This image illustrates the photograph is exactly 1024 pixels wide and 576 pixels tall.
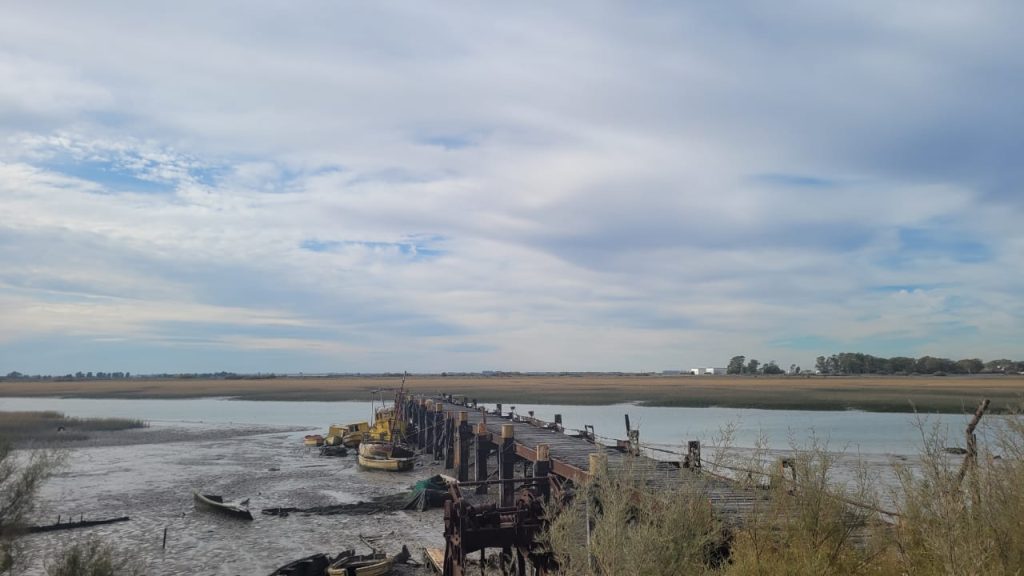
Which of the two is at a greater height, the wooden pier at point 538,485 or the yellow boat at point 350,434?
the wooden pier at point 538,485

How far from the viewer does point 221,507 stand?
27734 millimetres

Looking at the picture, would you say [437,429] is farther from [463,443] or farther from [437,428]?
[463,443]

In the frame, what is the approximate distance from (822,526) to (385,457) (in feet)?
113

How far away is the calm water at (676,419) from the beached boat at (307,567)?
1348 centimetres

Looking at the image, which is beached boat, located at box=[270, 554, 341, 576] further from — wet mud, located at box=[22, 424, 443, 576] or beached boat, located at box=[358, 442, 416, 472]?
beached boat, located at box=[358, 442, 416, 472]

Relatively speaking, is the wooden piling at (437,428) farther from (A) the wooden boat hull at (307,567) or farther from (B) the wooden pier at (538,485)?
(A) the wooden boat hull at (307,567)

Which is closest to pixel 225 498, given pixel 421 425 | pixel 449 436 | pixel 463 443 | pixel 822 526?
pixel 463 443

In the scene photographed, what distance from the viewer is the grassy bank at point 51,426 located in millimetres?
54331

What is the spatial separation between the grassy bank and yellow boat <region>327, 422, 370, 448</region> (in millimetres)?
22480

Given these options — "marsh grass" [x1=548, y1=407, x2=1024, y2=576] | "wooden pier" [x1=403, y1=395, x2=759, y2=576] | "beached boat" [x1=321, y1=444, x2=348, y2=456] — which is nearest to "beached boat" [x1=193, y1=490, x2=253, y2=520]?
"wooden pier" [x1=403, y1=395, x2=759, y2=576]

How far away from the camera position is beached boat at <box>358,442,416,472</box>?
40625mm

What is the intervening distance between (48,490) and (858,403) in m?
74.1

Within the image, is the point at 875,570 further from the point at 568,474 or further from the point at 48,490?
the point at 48,490

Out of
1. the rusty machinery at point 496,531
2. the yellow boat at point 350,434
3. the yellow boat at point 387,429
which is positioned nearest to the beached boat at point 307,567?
the rusty machinery at point 496,531
